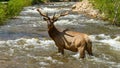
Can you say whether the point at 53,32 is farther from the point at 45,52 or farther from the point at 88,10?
the point at 88,10

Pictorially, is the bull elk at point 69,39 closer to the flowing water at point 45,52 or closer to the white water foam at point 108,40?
the flowing water at point 45,52


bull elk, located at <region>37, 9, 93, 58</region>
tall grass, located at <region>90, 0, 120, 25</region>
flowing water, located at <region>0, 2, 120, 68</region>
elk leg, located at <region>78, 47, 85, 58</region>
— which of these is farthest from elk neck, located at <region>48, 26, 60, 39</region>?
tall grass, located at <region>90, 0, 120, 25</region>

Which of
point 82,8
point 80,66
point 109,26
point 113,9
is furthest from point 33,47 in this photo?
point 82,8

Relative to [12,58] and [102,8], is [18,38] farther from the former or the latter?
[102,8]

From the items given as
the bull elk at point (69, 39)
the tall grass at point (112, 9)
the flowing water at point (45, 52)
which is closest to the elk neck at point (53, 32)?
the bull elk at point (69, 39)

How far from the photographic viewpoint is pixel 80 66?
11312mm

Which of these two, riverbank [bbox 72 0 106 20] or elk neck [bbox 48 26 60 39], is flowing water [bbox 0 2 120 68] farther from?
riverbank [bbox 72 0 106 20]

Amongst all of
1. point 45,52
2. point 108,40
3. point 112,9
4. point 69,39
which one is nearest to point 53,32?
point 69,39

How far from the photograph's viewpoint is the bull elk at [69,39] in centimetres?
1230

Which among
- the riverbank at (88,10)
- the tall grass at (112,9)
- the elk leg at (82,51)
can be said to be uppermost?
the elk leg at (82,51)

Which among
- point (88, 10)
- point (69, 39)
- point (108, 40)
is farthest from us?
point (88, 10)

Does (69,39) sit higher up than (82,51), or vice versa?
(69,39)

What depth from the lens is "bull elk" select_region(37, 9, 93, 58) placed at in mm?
12305

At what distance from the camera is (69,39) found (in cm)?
1265
